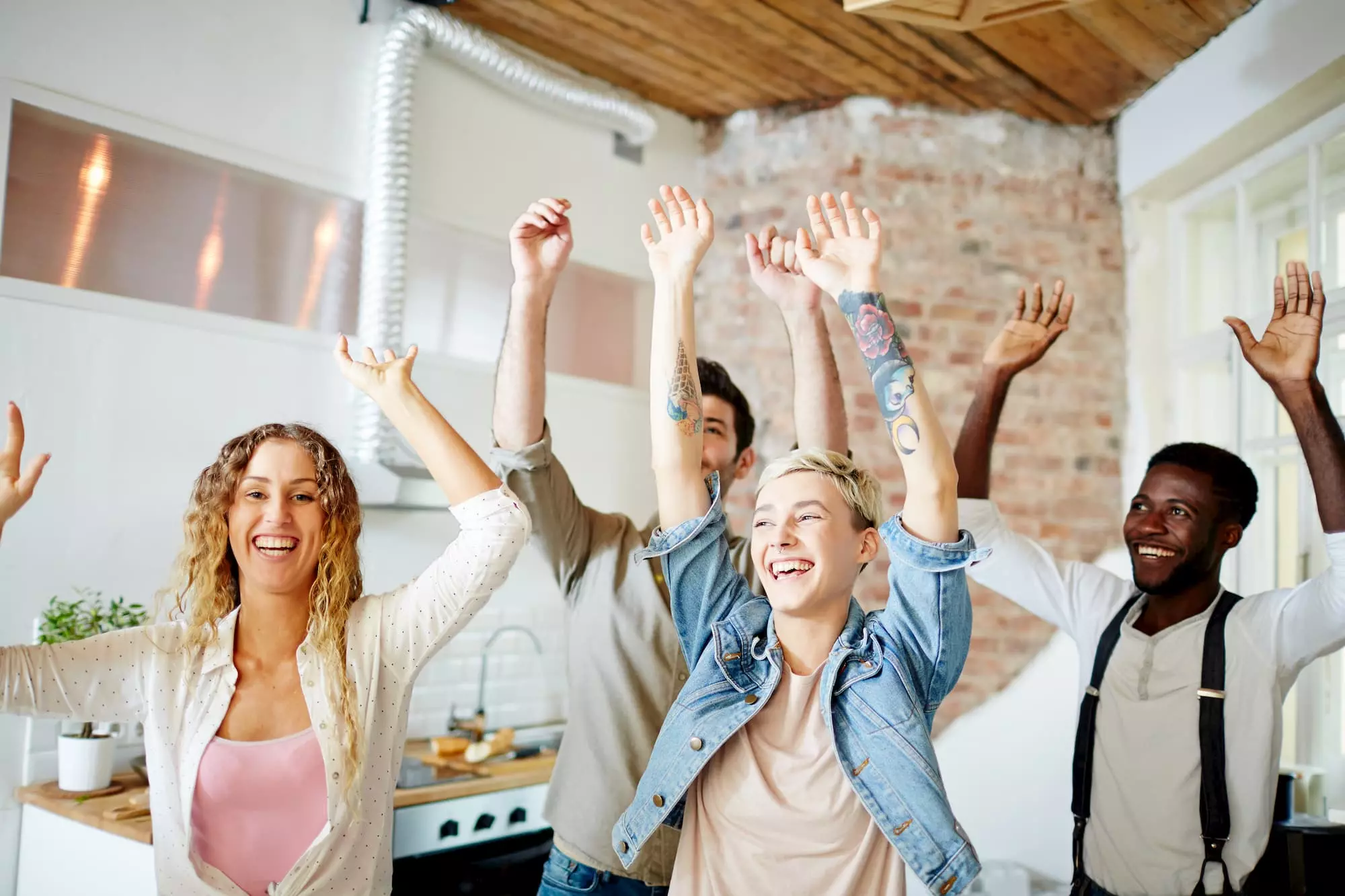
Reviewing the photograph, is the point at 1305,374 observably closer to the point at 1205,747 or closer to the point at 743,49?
the point at 1205,747

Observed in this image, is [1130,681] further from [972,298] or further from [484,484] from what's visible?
[972,298]

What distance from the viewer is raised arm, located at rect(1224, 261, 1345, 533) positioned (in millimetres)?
2098

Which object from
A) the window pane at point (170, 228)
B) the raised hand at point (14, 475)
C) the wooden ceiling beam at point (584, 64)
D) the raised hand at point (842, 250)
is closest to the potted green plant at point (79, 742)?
the window pane at point (170, 228)

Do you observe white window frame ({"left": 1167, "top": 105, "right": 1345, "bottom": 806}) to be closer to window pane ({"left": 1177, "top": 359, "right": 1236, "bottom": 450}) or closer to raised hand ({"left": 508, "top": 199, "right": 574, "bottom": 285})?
window pane ({"left": 1177, "top": 359, "right": 1236, "bottom": 450})

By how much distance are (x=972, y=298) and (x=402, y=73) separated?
2.28 m

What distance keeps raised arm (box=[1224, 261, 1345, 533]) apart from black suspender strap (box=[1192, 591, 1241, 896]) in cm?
34

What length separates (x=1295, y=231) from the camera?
11.6 ft

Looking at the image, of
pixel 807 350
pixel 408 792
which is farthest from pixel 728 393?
pixel 408 792

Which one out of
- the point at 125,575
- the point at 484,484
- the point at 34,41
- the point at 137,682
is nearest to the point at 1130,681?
the point at 484,484

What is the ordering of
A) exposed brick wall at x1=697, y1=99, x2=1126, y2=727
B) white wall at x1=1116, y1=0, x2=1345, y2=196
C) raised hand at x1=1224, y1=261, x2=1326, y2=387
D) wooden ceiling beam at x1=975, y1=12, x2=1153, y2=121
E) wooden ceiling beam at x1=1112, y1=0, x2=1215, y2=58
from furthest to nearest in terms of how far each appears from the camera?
1. exposed brick wall at x1=697, y1=99, x2=1126, y2=727
2. wooden ceiling beam at x1=975, y1=12, x2=1153, y2=121
3. wooden ceiling beam at x1=1112, y1=0, x2=1215, y2=58
4. white wall at x1=1116, y1=0, x2=1345, y2=196
5. raised hand at x1=1224, y1=261, x2=1326, y2=387

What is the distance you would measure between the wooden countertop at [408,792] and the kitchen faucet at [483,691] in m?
0.14

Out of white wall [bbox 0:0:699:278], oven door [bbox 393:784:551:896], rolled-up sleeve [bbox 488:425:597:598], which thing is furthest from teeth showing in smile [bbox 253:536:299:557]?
white wall [bbox 0:0:699:278]

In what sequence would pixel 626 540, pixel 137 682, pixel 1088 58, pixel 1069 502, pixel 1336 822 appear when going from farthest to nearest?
pixel 1069 502 < pixel 1088 58 < pixel 1336 822 < pixel 626 540 < pixel 137 682

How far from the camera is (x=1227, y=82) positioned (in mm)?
3482
